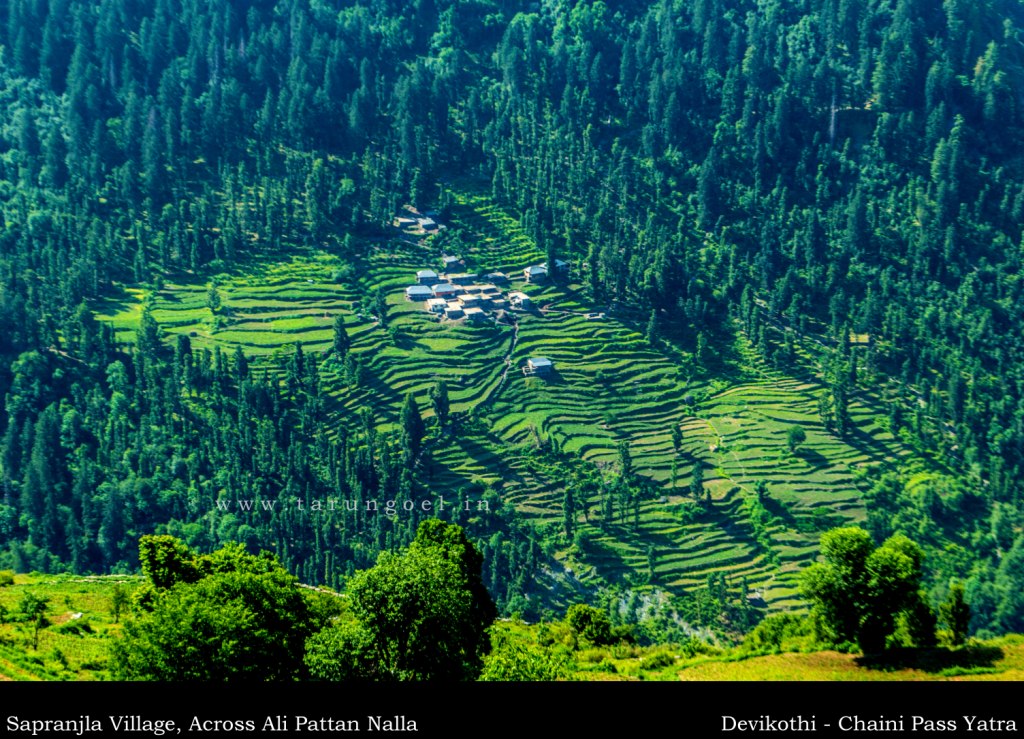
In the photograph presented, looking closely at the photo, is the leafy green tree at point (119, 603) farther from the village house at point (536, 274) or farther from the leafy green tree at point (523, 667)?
the village house at point (536, 274)

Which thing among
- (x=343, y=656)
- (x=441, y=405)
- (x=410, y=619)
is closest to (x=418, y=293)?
(x=441, y=405)

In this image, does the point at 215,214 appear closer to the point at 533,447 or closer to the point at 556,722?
the point at 533,447

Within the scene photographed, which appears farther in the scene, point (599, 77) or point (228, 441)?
point (599, 77)

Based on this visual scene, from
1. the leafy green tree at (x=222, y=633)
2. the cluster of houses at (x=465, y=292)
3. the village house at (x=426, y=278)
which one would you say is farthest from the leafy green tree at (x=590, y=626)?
the village house at (x=426, y=278)

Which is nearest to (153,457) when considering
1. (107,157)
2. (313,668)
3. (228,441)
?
(228,441)

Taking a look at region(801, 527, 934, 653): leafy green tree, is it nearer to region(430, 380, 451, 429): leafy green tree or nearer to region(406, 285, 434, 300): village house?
region(430, 380, 451, 429): leafy green tree
